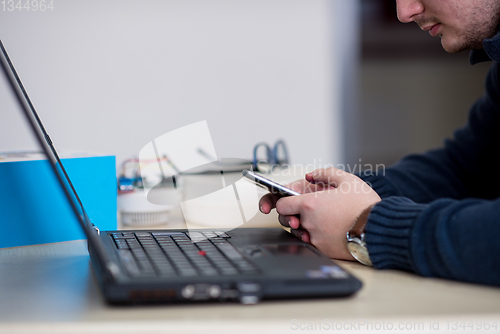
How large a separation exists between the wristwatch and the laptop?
0.06 m

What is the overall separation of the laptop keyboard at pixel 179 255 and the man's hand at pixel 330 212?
0.10 metres

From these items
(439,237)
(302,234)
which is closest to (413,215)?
(439,237)

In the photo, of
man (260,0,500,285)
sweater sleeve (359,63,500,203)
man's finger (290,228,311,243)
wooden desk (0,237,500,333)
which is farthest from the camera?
sweater sleeve (359,63,500,203)

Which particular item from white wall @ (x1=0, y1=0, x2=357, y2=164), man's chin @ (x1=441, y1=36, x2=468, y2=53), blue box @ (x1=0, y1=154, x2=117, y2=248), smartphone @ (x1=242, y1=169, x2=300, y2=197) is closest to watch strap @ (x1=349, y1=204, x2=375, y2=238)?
smartphone @ (x1=242, y1=169, x2=300, y2=197)

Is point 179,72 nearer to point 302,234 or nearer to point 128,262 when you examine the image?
point 302,234

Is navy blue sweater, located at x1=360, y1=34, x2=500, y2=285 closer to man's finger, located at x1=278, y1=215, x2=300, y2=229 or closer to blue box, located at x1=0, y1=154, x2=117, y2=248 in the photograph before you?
man's finger, located at x1=278, y1=215, x2=300, y2=229

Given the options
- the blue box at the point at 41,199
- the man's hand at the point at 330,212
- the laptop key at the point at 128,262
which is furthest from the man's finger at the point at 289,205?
the blue box at the point at 41,199

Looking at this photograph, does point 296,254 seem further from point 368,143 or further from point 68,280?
point 368,143

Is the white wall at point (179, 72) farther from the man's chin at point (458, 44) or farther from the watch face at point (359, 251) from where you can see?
the watch face at point (359, 251)

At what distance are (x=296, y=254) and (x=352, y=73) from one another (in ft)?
6.12

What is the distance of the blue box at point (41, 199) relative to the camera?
2.16 feet

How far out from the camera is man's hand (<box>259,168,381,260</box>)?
0.53 m

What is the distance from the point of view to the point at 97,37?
165 centimetres

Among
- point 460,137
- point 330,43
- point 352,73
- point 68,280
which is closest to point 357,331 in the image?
point 68,280
